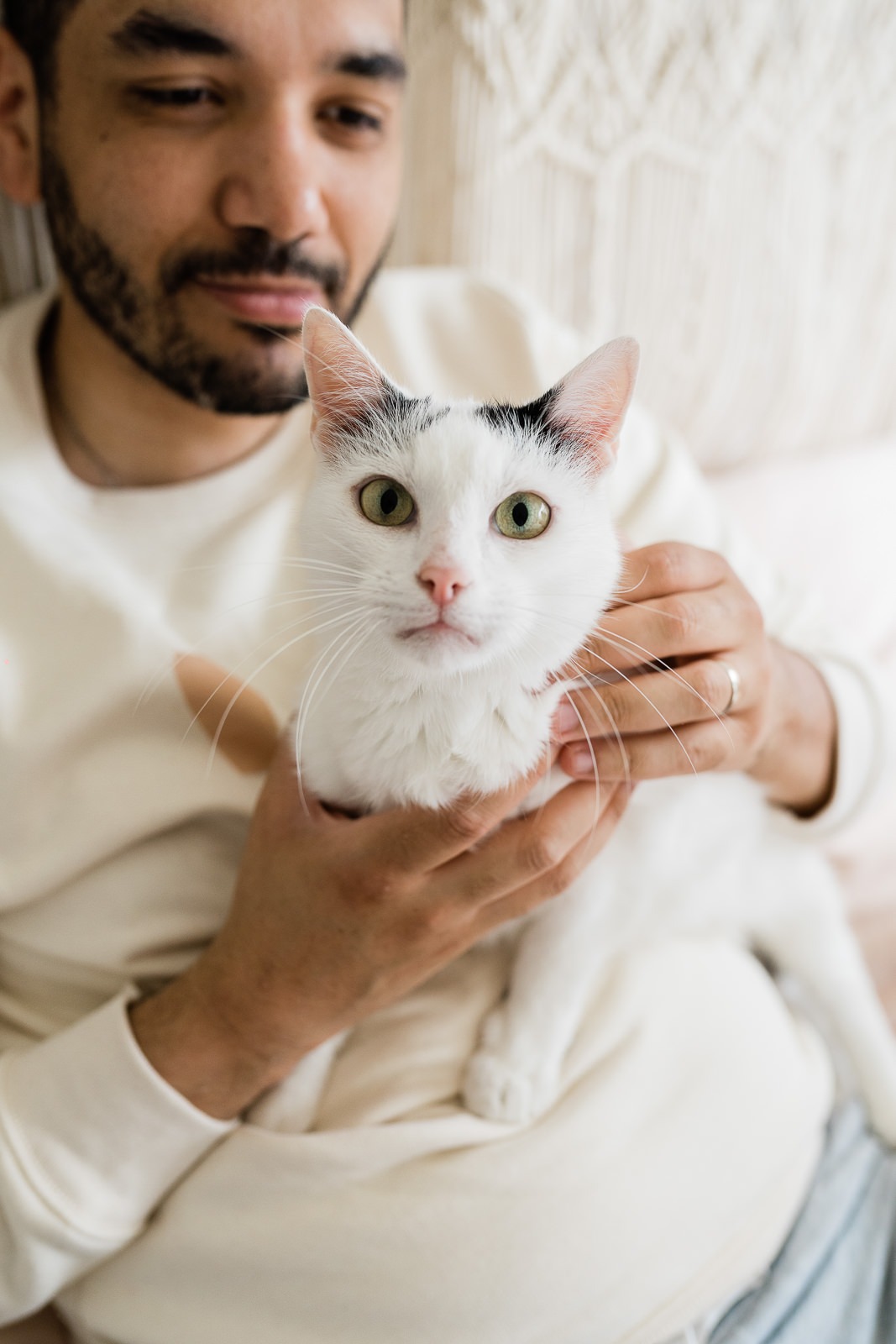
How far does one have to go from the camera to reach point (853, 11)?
4.92ft

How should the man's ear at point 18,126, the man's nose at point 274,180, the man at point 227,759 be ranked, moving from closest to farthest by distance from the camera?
the man at point 227,759
the man's nose at point 274,180
the man's ear at point 18,126

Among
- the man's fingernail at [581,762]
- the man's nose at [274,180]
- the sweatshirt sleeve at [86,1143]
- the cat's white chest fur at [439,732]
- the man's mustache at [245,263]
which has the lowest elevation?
the sweatshirt sleeve at [86,1143]

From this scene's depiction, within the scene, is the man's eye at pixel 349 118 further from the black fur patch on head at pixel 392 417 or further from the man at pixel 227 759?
the black fur patch on head at pixel 392 417

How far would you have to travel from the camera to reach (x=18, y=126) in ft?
3.75

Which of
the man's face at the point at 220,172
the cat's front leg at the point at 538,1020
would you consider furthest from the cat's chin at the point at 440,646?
the man's face at the point at 220,172

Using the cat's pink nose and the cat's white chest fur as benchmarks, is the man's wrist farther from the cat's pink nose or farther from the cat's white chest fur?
the cat's pink nose

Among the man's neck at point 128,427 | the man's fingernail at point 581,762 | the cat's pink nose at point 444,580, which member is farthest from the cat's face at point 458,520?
the man's neck at point 128,427

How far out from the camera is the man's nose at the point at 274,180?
97cm

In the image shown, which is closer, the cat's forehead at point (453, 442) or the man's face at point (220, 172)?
the cat's forehead at point (453, 442)

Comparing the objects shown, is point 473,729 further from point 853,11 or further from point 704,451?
point 853,11

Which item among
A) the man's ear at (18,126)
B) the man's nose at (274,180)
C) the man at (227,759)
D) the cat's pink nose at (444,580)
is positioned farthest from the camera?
the man's ear at (18,126)

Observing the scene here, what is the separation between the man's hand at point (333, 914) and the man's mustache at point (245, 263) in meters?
0.53

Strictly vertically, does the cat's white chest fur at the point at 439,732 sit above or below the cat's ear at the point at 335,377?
below

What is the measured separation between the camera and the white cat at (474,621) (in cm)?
68
